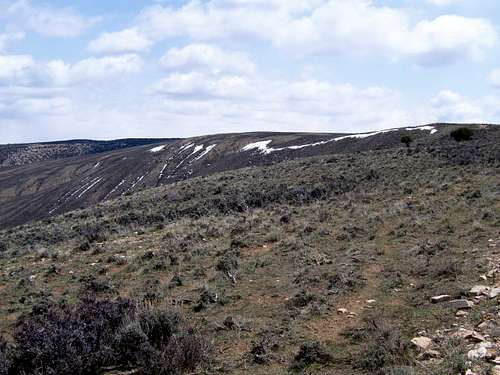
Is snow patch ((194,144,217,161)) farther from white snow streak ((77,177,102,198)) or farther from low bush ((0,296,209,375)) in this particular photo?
low bush ((0,296,209,375))

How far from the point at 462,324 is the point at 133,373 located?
4.59 metres

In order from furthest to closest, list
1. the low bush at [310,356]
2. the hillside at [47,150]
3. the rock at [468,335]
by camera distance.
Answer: the hillside at [47,150] → the low bush at [310,356] → the rock at [468,335]

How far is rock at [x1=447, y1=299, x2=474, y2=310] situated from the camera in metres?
7.62

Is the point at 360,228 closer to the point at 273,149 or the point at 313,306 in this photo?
the point at 313,306

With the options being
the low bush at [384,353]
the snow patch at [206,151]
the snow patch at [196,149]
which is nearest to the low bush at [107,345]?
the low bush at [384,353]

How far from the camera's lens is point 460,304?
7723 mm

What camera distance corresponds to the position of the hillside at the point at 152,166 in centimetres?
6316

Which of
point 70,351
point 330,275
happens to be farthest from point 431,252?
point 70,351

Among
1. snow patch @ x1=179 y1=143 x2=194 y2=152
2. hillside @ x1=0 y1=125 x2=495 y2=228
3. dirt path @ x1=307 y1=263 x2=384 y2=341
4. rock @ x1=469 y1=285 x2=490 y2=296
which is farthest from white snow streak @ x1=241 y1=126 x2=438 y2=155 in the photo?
rock @ x1=469 y1=285 x2=490 y2=296

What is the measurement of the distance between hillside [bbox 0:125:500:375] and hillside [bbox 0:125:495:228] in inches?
1302

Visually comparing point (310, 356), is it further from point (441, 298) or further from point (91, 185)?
point (91, 185)

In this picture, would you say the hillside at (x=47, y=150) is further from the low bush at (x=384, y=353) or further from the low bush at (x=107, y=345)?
the low bush at (x=384, y=353)

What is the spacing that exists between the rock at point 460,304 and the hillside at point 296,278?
0.05m

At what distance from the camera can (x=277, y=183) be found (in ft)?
101
